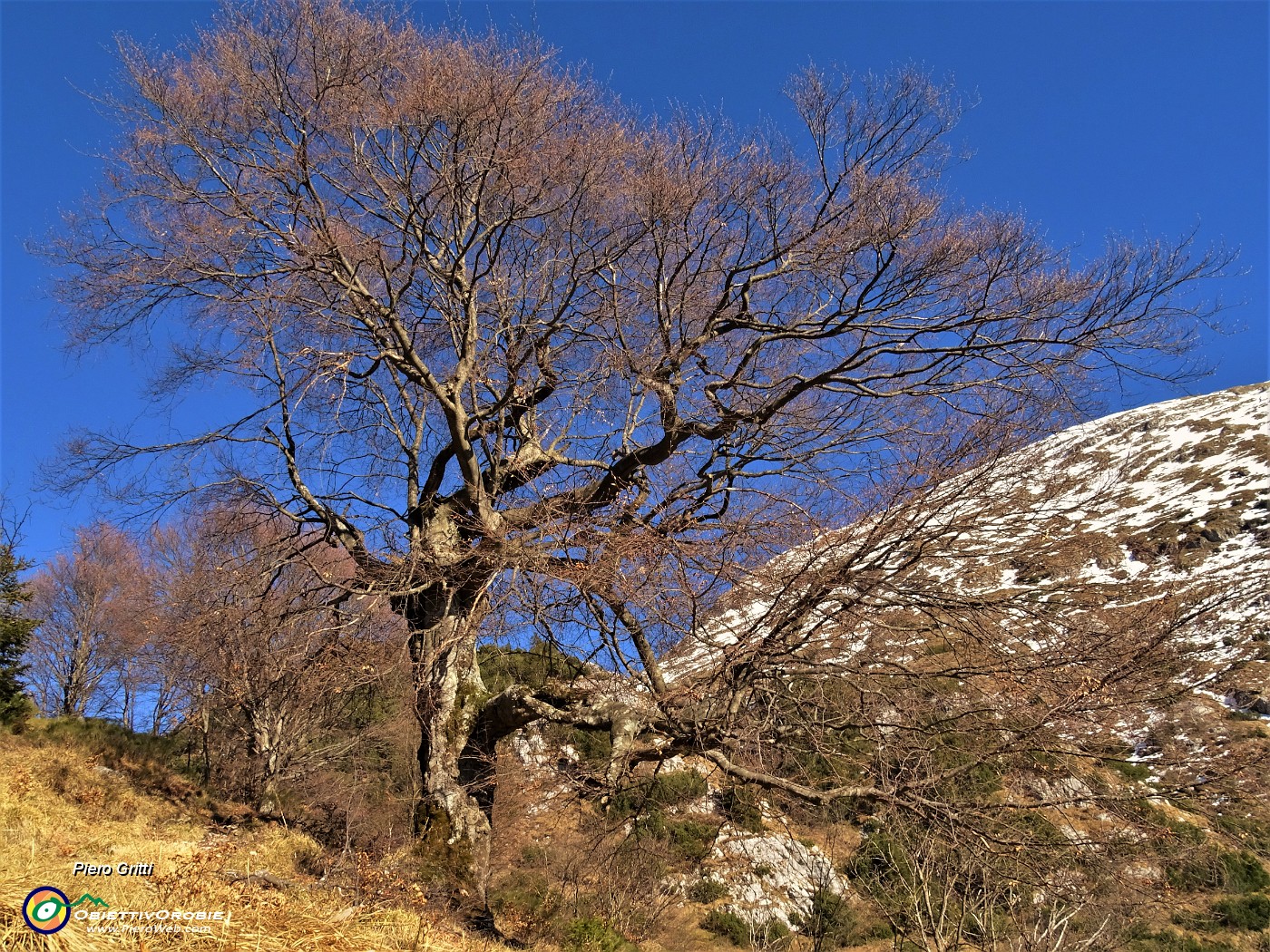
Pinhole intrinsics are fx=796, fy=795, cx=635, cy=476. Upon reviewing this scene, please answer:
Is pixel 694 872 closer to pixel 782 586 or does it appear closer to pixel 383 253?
pixel 782 586

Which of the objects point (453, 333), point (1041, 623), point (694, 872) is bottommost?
point (694, 872)

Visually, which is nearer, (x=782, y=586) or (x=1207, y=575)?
(x=782, y=586)

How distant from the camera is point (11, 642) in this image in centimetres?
1326

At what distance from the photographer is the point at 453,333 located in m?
7.77

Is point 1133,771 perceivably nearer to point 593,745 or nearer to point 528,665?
point 528,665

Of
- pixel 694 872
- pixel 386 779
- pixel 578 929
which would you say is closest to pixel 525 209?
pixel 578 929

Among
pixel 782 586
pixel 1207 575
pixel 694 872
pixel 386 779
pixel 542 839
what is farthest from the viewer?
pixel 386 779

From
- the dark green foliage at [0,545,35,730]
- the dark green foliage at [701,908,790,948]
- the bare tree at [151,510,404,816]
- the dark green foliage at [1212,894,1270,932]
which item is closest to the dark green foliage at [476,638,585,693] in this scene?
the bare tree at [151,510,404,816]

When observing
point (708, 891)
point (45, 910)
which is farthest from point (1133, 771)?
point (708, 891)

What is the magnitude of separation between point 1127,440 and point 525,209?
5394 mm

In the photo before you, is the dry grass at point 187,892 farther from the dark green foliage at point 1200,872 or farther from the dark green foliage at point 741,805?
the dark green foliage at point 1200,872

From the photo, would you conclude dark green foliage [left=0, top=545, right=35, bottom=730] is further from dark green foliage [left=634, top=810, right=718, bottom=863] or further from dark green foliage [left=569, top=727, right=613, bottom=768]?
dark green foliage [left=634, top=810, right=718, bottom=863]

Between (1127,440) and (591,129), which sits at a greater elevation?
(591,129)

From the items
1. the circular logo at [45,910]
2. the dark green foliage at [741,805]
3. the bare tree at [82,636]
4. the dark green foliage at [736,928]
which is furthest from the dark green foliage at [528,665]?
the bare tree at [82,636]
